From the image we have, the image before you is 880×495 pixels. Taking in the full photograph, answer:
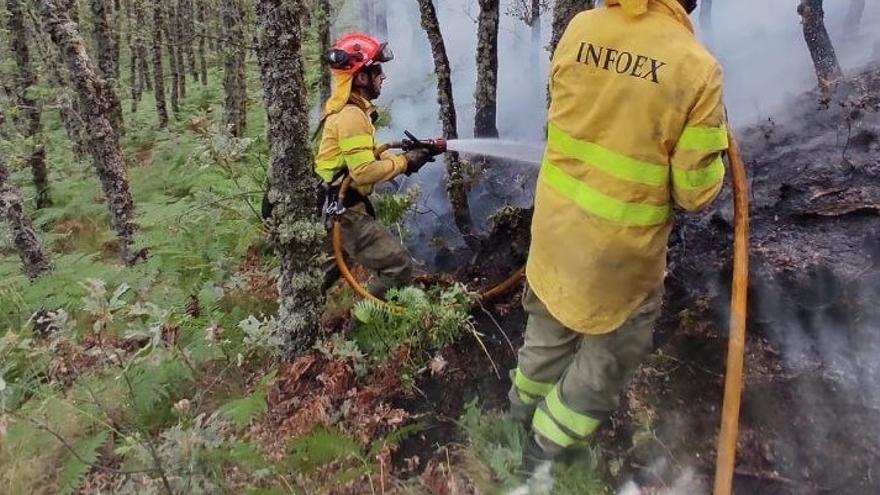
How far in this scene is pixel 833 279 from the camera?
12.5 feet

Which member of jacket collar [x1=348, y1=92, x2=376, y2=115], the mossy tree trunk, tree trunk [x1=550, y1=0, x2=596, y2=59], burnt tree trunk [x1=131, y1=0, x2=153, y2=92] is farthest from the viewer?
the mossy tree trunk

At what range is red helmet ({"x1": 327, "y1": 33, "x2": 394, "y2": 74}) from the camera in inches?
175

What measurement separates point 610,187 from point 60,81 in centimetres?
1259

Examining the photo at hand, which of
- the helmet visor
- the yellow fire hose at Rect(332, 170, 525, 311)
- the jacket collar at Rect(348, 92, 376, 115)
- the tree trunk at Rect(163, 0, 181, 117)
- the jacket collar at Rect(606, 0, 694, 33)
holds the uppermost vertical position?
the jacket collar at Rect(606, 0, 694, 33)

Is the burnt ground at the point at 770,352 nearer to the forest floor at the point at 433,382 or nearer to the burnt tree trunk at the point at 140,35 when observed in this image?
the forest floor at the point at 433,382

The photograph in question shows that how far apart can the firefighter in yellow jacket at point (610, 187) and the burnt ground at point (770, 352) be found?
574mm

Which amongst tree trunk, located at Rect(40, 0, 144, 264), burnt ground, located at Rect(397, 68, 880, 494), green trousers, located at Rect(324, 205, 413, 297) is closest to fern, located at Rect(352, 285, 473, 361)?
burnt ground, located at Rect(397, 68, 880, 494)

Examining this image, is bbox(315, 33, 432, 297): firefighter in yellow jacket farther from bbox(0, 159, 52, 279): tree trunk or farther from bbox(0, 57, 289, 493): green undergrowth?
bbox(0, 159, 52, 279): tree trunk

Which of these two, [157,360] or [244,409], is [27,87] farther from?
[244,409]

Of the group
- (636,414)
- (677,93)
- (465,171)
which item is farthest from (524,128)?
(677,93)

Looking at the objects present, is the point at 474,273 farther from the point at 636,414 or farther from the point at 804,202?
the point at 804,202

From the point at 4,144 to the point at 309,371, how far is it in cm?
581

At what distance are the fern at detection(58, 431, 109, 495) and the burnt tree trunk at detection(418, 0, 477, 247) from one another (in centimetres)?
406

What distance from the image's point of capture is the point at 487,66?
26.3 ft
